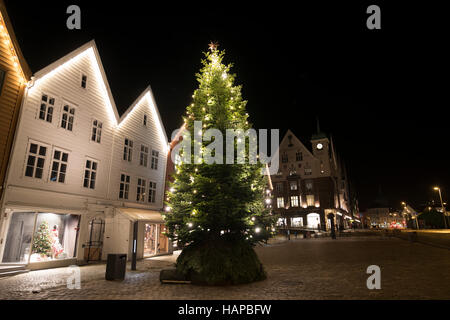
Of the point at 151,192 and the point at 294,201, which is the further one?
the point at 294,201

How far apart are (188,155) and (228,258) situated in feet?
14.9

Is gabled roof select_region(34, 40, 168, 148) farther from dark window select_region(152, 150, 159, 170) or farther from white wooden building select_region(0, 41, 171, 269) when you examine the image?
dark window select_region(152, 150, 159, 170)

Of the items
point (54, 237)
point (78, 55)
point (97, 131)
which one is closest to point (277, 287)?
point (54, 237)

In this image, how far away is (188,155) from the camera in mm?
11484

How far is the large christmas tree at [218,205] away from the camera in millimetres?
9602

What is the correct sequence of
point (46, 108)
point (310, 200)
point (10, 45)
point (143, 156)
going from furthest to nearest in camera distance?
point (310, 200) < point (143, 156) < point (46, 108) < point (10, 45)

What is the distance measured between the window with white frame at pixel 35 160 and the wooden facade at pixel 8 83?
1026 millimetres

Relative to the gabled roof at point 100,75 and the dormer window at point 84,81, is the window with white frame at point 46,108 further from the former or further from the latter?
the dormer window at point 84,81

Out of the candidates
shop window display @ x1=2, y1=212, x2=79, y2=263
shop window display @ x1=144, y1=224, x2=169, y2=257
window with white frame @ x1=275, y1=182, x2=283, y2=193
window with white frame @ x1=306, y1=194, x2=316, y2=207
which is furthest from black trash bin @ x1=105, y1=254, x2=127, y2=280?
window with white frame @ x1=275, y1=182, x2=283, y2=193

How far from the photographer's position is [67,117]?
650 inches

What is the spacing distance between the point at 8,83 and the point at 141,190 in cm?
1125

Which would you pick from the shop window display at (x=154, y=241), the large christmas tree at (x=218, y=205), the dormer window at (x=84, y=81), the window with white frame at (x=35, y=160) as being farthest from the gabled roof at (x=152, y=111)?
the large christmas tree at (x=218, y=205)

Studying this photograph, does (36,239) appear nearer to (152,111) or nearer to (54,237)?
(54,237)
